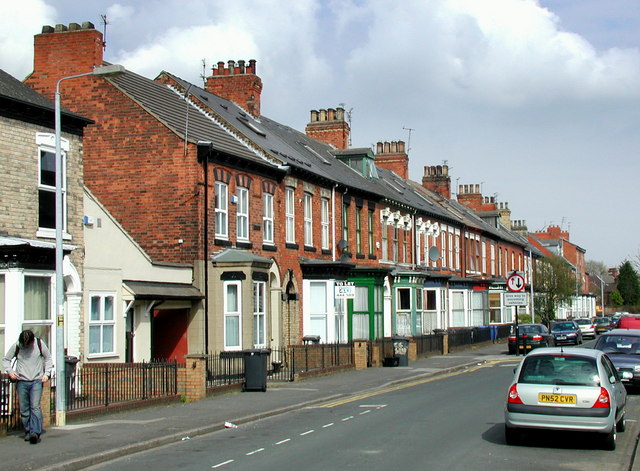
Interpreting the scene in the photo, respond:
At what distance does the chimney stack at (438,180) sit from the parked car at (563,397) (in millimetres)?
53696

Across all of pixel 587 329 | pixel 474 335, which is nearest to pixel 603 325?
pixel 587 329

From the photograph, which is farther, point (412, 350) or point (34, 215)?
point (412, 350)

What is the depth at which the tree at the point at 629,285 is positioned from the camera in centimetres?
12975

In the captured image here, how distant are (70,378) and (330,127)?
34.0 meters

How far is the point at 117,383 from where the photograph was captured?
18703 millimetres

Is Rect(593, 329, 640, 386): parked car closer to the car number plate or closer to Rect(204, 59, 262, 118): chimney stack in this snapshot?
the car number plate

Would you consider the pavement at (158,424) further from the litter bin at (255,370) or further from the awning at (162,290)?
the awning at (162,290)

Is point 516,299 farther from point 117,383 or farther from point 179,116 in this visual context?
point 117,383

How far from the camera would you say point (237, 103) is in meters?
39.8

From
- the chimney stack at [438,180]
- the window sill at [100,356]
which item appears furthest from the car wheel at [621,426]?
the chimney stack at [438,180]

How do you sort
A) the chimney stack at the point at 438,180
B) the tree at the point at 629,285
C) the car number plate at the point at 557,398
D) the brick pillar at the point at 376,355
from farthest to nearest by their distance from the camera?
the tree at the point at 629,285 < the chimney stack at the point at 438,180 < the brick pillar at the point at 376,355 < the car number plate at the point at 557,398

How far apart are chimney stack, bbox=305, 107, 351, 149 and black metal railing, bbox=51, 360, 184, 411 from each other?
31.3 metres

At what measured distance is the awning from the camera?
23.0 m

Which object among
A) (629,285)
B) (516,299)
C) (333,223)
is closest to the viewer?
(516,299)
